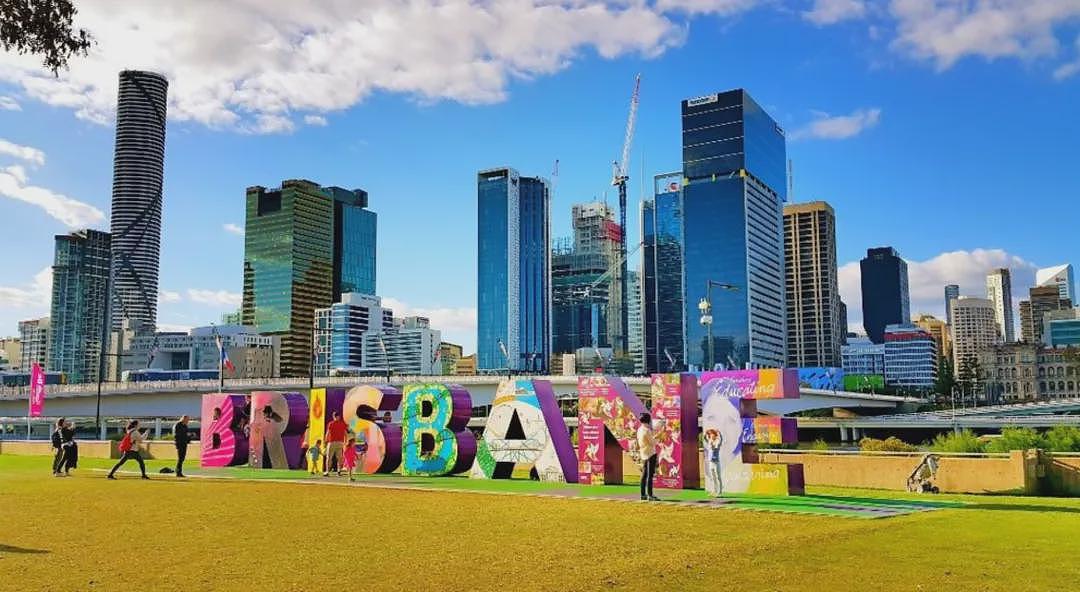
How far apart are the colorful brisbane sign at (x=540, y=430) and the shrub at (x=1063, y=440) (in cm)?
1182

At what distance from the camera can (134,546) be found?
1355cm

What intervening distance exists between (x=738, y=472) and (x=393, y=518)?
10.3 m

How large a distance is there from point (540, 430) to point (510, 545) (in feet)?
47.7

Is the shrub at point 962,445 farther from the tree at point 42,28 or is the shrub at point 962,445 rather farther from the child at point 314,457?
the tree at point 42,28

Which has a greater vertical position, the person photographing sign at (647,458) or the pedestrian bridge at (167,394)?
the pedestrian bridge at (167,394)

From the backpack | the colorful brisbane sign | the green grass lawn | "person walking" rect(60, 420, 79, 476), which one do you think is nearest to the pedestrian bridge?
the colorful brisbane sign

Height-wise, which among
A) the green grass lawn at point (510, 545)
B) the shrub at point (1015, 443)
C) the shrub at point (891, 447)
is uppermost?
the shrub at point (1015, 443)

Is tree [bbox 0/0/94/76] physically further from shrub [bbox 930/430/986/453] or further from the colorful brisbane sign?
shrub [bbox 930/430/986/453]

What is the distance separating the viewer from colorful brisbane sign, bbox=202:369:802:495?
23.8 meters

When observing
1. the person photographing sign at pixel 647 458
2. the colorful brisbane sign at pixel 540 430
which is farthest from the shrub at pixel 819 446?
the person photographing sign at pixel 647 458

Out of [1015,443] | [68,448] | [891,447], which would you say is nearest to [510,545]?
[68,448]

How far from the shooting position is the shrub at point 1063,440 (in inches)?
1186

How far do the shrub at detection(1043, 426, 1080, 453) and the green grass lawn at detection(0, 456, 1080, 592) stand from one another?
33.4 feet

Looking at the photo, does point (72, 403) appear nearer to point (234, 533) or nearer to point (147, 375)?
point (147, 375)
